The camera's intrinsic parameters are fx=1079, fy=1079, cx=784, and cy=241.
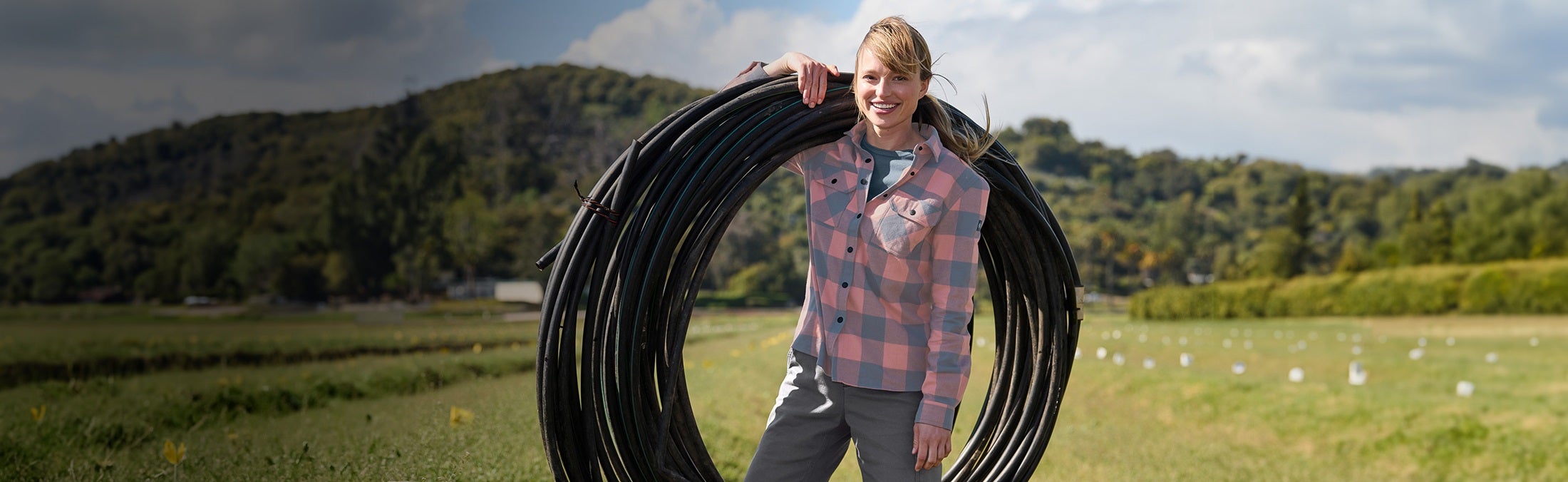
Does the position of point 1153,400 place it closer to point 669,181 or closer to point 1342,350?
point 669,181

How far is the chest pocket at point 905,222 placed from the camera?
9.07 feet

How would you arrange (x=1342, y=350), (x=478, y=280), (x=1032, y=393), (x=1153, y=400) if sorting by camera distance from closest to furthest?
(x=1032, y=393), (x=1153, y=400), (x=1342, y=350), (x=478, y=280)

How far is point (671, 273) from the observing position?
11.7ft

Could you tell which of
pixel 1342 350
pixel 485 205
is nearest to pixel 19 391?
pixel 1342 350

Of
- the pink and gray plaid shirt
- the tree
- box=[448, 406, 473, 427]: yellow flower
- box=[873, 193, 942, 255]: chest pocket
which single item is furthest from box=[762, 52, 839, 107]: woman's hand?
the tree

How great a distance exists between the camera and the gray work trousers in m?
→ 2.86

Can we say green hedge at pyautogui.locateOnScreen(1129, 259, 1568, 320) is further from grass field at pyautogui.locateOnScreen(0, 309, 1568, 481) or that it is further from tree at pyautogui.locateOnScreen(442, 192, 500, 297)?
tree at pyautogui.locateOnScreen(442, 192, 500, 297)

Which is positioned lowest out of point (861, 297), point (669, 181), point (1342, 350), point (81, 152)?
point (1342, 350)

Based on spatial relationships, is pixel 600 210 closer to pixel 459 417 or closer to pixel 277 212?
pixel 459 417

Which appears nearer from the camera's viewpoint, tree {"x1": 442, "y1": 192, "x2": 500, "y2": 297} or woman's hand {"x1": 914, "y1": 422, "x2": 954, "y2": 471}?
woman's hand {"x1": 914, "y1": 422, "x2": 954, "y2": 471}

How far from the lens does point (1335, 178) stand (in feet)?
324

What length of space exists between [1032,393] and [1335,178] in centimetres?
10724

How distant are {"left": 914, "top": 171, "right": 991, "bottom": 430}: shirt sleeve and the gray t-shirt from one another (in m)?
0.18

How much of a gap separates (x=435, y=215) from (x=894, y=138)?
40374mm
